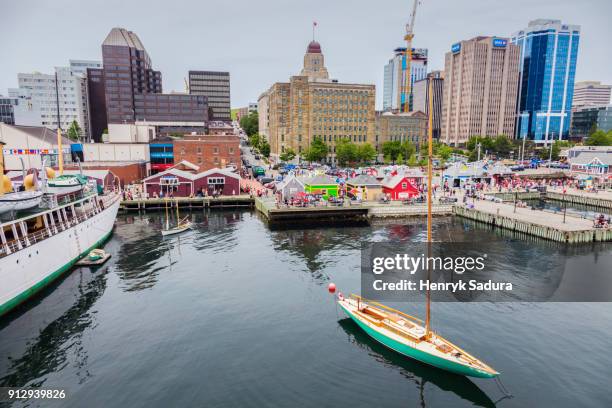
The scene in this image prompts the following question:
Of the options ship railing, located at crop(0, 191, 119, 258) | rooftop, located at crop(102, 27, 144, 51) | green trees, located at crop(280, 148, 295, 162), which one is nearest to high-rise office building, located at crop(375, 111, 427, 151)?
green trees, located at crop(280, 148, 295, 162)

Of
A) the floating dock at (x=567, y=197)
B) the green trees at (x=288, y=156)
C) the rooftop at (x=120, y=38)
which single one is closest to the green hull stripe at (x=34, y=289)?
the floating dock at (x=567, y=197)

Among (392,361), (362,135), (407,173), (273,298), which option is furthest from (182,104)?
(392,361)

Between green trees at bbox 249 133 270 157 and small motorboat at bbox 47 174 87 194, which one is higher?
green trees at bbox 249 133 270 157

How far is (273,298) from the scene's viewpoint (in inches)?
1288

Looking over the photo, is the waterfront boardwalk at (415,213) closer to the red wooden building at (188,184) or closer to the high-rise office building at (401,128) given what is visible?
the red wooden building at (188,184)

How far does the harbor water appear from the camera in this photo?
68.5 feet

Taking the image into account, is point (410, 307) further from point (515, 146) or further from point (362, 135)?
point (515, 146)

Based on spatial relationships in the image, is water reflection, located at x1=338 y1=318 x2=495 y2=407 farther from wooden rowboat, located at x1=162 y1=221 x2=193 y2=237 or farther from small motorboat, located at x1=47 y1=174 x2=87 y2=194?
small motorboat, located at x1=47 y1=174 x2=87 y2=194

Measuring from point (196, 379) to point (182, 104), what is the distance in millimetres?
151263

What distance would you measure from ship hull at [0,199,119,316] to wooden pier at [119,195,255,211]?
21580 mm

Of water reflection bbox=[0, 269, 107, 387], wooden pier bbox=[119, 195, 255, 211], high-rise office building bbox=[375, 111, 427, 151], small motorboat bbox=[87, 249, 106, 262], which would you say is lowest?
water reflection bbox=[0, 269, 107, 387]

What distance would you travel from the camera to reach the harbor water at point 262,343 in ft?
68.5

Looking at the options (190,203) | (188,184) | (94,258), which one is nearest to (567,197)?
(190,203)

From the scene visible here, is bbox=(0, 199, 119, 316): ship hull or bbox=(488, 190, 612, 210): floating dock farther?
bbox=(488, 190, 612, 210): floating dock
